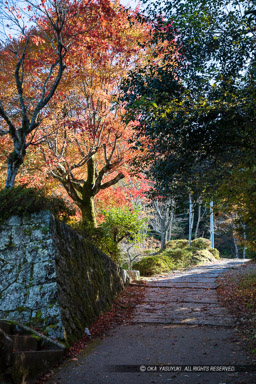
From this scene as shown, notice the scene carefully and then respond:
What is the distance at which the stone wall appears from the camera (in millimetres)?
4402

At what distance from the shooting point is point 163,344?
4805 mm

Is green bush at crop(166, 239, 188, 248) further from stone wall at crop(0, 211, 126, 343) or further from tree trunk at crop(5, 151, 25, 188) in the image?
tree trunk at crop(5, 151, 25, 188)

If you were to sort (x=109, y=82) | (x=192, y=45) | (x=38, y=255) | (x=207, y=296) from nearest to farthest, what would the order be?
(x=38, y=255), (x=192, y=45), (x=207, y=296), (x=109, y=82)

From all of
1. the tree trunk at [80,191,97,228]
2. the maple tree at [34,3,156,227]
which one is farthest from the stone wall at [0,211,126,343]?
the tree trunk at [80,191,97,228]

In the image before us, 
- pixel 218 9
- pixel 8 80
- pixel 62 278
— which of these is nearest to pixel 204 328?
pixel 62 278

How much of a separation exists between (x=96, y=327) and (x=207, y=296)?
4579 mm

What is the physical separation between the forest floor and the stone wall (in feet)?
1.57

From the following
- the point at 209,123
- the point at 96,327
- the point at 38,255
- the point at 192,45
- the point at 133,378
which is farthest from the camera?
the point at 192,45

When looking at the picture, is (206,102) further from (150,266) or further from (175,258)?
(175,258)

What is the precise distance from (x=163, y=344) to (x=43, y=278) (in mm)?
2277

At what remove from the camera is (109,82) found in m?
10.8

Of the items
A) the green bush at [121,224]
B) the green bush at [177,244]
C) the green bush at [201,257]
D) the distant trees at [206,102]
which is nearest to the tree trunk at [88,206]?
the green bush at [121,224]

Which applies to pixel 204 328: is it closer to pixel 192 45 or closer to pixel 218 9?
pixel 192 45

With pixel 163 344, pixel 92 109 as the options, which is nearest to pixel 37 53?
pixel 92 109
